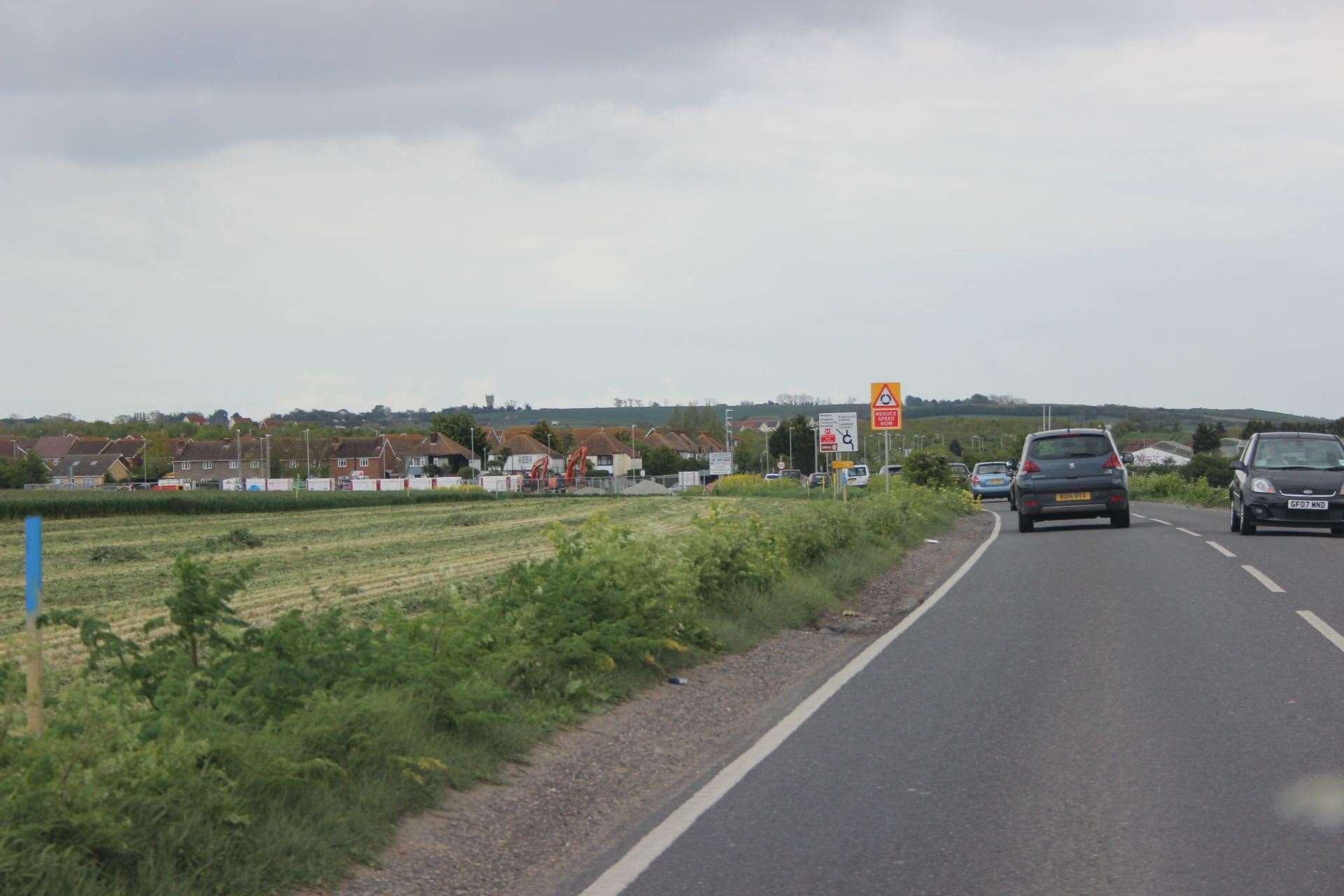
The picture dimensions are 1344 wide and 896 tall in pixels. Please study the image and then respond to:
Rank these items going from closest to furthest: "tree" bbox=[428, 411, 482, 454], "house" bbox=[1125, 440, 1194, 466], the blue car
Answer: the blue car, "house" bbox=[1125, 440, 1194, 466], "tree" bbox=[428, 411, 482, 454]

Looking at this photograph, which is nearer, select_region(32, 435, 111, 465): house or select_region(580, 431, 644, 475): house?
select_region(580, 431, 644, 475): house

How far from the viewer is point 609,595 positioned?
1043 cm

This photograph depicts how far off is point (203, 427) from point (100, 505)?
14570 cm

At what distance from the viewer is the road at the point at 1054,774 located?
5461 millimetres

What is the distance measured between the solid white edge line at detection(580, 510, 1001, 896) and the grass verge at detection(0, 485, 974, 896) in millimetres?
1042

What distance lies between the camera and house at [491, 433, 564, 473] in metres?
176

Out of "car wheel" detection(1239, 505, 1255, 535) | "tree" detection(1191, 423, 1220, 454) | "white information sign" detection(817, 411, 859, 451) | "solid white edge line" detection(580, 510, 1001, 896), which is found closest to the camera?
"solid white edge line" detection(580, 510, 1001, 896)

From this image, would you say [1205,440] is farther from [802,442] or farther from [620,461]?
[620,461]

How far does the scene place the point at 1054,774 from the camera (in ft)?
23.2

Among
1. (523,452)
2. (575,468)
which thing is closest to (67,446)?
(523,452)

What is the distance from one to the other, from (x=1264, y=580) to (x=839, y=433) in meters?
16.5

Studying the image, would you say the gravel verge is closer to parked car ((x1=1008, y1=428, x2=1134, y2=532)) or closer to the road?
the road

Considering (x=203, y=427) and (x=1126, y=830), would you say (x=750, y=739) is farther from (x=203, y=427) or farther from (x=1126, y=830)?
(x=203, y=427)

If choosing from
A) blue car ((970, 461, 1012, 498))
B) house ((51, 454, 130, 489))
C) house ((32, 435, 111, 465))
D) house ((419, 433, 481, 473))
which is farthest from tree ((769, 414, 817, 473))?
blue car ((970, 461, 1012, 498))
